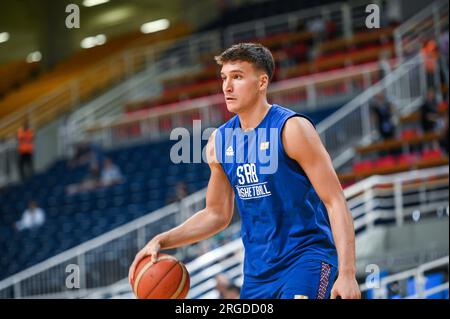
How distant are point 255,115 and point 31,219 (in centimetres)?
982

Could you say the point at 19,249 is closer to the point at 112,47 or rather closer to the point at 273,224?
the point at 112,47

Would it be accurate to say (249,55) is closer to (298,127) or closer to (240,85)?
(240,85)

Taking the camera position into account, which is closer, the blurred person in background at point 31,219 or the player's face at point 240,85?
the player's face at point 240,85

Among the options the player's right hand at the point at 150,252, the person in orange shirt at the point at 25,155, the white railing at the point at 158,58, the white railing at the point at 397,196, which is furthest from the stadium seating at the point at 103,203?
the player's right hand at the point at 150,252

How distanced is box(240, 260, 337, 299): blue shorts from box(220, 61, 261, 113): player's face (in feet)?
2.45

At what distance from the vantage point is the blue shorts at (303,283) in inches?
174

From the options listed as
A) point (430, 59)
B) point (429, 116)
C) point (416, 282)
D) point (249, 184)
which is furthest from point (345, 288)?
point (430, 59)

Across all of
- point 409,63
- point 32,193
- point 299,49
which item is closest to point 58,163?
point 32,193

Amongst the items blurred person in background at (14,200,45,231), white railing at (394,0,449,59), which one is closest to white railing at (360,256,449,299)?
white railing at (394,0,449,59)

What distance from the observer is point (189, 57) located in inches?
676

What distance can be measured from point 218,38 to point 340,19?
83.1 inches

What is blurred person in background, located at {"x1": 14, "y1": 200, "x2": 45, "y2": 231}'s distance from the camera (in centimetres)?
1398

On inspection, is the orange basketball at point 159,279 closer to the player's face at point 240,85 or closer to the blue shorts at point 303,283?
the blue shorts at point 303,283

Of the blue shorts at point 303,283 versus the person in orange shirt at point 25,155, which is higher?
the person in orange shirt at point 25,155
